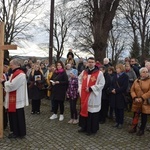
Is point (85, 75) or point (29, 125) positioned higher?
point (85, 75)

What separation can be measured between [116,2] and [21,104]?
975 centimetres

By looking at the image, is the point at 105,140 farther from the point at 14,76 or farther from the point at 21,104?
the point at 14,76

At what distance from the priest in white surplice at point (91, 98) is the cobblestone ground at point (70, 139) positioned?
27cm

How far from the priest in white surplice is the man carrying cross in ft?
5.09

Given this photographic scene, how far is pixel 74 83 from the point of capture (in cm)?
790

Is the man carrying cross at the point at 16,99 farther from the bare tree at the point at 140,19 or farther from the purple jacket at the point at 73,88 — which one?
the bare tree at the point at 140,19

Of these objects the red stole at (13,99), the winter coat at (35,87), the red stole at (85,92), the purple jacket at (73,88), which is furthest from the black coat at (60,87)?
the red stole at (13,99)

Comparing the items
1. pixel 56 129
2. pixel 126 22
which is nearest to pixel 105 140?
pixel 56 129

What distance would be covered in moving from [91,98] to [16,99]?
6.13 feet

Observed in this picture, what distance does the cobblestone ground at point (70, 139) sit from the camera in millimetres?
5832

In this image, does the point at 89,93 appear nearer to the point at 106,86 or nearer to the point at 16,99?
the point at 106,86

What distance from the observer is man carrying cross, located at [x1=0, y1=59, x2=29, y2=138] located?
6.25 metres

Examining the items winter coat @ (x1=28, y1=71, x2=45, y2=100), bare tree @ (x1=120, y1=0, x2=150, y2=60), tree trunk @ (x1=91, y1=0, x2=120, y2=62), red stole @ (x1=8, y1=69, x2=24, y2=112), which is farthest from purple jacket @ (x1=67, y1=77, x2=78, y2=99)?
bare tree @ (x1=120, y1=0, x2=150, y2=60)

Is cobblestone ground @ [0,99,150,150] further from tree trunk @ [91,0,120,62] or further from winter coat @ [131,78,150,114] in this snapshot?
tree trunk @ [91,0,120,62]
